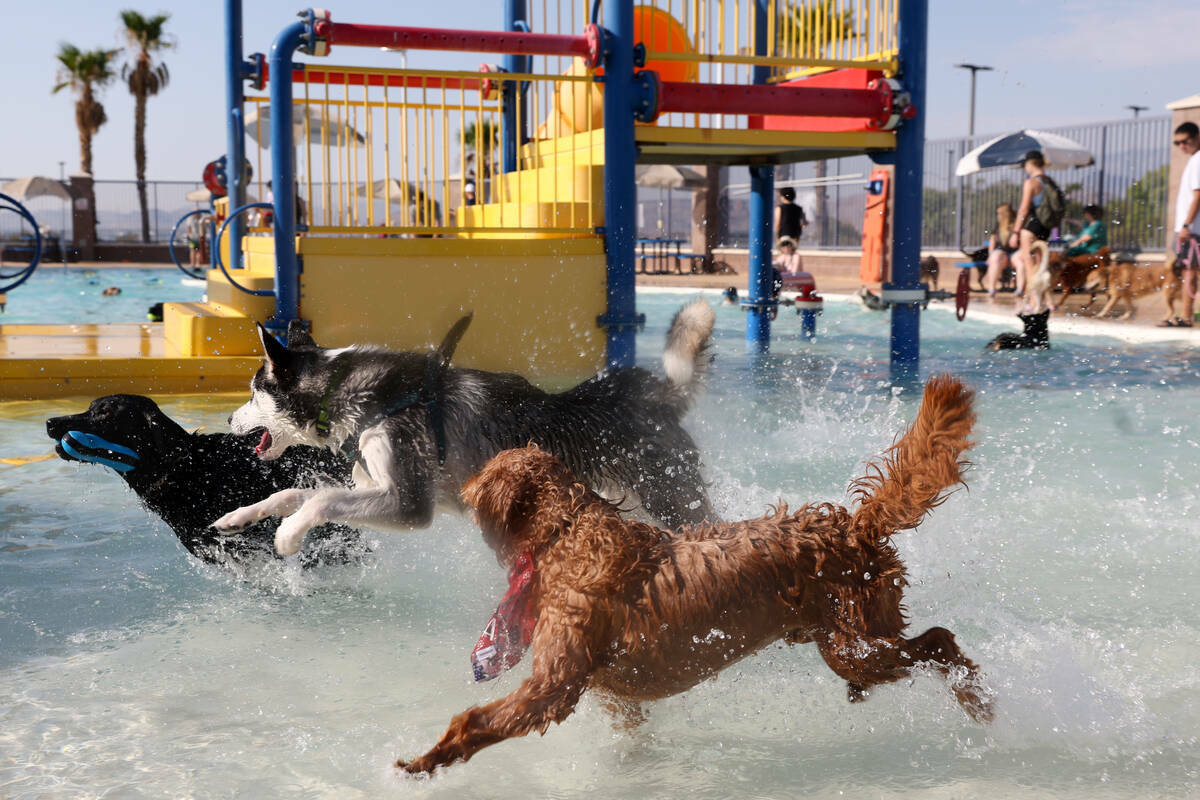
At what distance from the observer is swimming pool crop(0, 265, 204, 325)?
18.4 m

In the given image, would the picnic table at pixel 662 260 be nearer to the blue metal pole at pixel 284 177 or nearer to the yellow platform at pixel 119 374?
the yellow platform at pixel 119 374

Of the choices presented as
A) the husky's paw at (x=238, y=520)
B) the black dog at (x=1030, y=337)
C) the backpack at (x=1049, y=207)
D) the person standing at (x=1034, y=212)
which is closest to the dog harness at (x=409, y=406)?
the husky's paw at (x=238, y=520)

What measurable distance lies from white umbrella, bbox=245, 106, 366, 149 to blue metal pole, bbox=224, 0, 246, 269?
23 cm

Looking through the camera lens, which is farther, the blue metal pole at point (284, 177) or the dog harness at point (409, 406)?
the blue metal pole at point (284, 177)

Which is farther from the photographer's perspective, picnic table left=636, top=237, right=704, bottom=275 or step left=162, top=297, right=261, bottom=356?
picnic table left=636, top=237, right=704, bottom=275

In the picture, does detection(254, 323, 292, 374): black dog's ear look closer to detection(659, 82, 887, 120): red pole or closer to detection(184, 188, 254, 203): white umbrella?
detection(659, 82, 887, 120): red pole

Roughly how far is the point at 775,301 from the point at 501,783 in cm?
964

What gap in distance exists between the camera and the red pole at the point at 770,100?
27.9 feet

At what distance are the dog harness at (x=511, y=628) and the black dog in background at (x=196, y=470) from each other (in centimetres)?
180

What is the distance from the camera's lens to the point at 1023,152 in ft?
73.6

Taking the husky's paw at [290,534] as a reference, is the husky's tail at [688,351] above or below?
above

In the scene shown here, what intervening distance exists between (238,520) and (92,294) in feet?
75.4

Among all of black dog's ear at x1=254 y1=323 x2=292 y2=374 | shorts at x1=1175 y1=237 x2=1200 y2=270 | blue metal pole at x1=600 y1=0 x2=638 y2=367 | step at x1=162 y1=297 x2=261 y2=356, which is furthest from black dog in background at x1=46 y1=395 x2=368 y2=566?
shorts at x1=1175 y1=237 x2=1200 y2=270

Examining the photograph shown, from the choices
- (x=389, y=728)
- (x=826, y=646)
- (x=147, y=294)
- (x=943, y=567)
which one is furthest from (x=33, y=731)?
(x=147, y=294)
